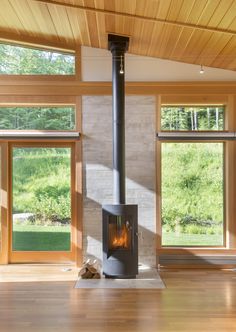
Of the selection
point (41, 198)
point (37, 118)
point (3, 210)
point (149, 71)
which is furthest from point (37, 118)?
point (149, 71)

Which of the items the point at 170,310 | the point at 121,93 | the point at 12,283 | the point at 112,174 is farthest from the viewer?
the point at 112,174

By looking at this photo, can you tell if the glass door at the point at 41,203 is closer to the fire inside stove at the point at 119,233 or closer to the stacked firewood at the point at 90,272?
the stacked firewood at the point at 90,272

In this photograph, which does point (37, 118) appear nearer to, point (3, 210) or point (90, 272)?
point (3, 210)

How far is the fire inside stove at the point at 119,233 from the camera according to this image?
5.20 meters

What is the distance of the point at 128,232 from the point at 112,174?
1.08 metres

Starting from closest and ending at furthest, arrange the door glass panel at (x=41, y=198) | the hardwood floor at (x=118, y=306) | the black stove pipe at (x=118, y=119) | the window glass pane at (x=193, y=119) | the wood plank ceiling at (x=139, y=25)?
the hardwood floor at (x=118, y=306)
the wood plank ceiling at (x=139, y=25)
the black stove pipe at (x=118, y=119)
the window glass pane at (x=193, y=119)
the door glass panel at (x=41, y=198)

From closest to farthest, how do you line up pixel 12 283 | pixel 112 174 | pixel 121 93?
pixel 12 283 → pixel 121 93 → pixel 112 174

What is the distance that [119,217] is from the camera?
5.19 metres

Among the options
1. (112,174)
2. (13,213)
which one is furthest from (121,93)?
(13,213)

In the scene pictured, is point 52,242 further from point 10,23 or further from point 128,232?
point 10,23

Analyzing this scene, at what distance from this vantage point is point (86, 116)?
591 cm

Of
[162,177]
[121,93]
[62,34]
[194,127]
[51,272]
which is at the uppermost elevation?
[62,34]

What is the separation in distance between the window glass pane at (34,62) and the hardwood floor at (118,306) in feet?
10.7

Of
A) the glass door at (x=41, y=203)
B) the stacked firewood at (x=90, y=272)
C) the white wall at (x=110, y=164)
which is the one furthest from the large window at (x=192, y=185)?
the glass door at (x=41, y=203)
